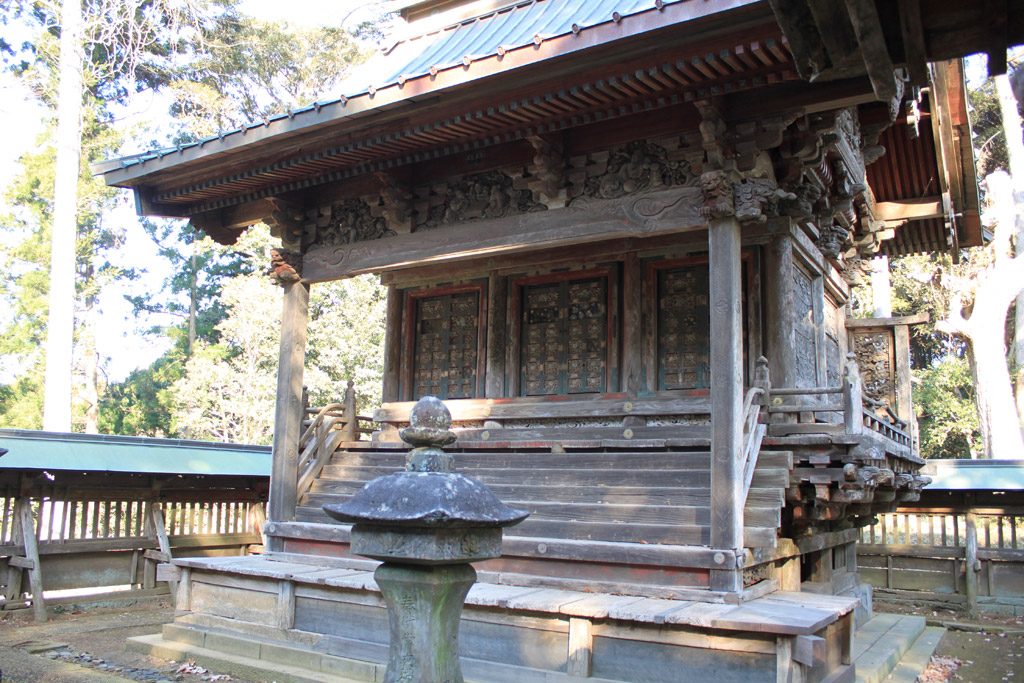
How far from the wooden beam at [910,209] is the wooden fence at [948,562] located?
5.12m

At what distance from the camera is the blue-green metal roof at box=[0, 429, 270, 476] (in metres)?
10.7

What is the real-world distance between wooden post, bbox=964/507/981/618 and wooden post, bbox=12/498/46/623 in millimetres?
13485

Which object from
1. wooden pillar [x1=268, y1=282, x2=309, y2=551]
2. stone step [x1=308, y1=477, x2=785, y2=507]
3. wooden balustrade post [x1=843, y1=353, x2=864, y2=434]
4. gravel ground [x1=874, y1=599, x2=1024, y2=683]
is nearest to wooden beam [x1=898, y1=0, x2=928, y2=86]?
stone step [x1=308, y1=477, x2=785, y2=507]

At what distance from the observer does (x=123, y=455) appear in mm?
11953

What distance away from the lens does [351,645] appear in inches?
298

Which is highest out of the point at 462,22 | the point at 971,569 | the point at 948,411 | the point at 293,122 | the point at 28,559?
the point at 462,22

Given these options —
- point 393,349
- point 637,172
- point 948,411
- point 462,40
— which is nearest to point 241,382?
point 393,349

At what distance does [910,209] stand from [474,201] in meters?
6.83

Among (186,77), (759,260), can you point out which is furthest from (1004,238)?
(186,77)

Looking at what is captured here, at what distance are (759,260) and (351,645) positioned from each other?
609 centimetres

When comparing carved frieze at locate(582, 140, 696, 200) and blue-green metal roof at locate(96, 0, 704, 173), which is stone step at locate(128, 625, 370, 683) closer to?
carved frieze at locate(582, 140, 696, 200)

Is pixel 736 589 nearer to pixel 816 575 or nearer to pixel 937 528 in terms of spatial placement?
pixel 816 575

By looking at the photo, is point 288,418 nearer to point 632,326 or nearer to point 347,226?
point 347,226

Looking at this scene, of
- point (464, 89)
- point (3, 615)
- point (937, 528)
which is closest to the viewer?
point (464, 89)
